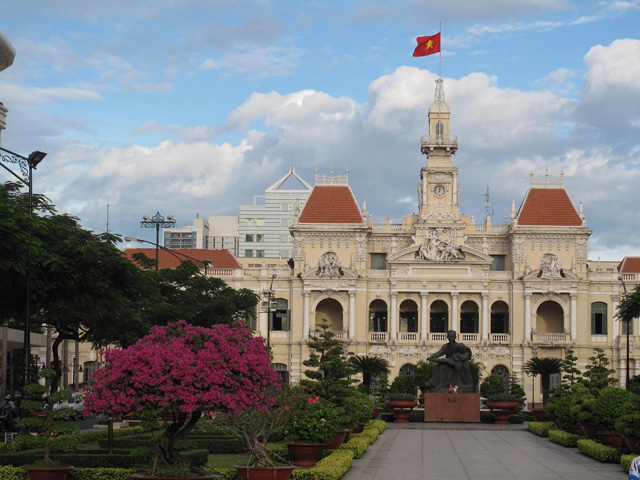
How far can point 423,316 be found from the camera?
293 ft

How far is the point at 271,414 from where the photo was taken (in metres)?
26.8

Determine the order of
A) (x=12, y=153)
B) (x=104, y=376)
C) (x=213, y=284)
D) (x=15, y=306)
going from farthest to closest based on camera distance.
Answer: (x=213, y=284) < (x=15, y=306) < (x=12, y=153) < (x=104, y=376)

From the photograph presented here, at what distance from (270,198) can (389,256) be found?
256 feet

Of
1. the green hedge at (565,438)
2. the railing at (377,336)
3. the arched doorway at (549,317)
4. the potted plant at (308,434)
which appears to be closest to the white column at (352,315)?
the railing at (377,336)

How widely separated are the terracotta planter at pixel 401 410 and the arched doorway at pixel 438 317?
39443 mm

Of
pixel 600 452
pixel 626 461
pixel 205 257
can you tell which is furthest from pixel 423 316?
pixel 626 461

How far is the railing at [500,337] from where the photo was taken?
8900cm

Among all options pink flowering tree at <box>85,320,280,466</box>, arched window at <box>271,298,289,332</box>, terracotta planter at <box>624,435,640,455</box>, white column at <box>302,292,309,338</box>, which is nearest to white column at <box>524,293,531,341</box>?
white column at <box>302,292,309,338</box>

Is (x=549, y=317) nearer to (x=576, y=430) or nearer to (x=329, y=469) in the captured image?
(x=576, y=430)

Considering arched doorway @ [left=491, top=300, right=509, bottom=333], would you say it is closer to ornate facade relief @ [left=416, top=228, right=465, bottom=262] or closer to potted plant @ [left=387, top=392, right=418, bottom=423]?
ornate facade relief @ [left=416, top=228, right=465, bottom=262]

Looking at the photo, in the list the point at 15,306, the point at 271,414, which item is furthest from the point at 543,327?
the point at 271,414

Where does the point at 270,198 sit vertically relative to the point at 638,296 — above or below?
above

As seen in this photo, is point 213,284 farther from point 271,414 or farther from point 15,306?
point 271,414


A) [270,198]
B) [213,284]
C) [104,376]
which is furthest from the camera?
[270,198]
